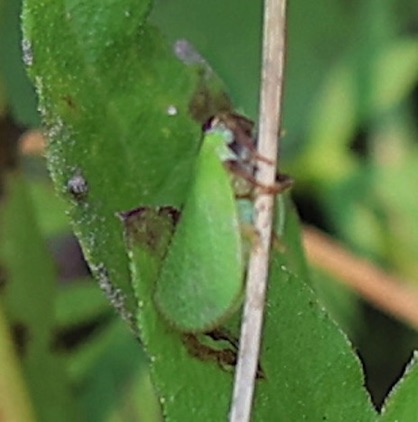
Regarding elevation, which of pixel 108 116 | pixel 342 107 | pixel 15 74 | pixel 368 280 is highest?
pixel 108 116

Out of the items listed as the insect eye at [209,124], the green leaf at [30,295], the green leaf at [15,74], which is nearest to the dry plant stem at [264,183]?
the insect eye at [209,124]

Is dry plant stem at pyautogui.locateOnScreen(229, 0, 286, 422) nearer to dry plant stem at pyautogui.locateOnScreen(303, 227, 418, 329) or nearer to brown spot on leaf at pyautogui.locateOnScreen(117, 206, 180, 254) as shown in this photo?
brown spot on leaf at pyautogui.locateOnScreen(117, 206, 180, 254)

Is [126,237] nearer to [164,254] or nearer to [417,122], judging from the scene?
[164,254]

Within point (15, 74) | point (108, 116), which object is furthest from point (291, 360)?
point (15, 74)

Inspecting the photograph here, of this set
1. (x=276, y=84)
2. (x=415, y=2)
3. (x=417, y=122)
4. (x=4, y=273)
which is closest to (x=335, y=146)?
(x=417, y=122)

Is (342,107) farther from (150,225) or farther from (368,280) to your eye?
(150,225)
